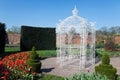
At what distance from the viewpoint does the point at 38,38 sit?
20188 millimetres

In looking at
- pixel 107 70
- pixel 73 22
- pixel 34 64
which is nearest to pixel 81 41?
pixel 73 22

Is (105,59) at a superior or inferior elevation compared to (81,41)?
inferior

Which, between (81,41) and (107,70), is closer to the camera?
(107,70)

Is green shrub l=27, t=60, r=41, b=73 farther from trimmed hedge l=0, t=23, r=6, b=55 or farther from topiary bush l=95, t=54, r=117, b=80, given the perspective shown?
trimmed hedge l=0, t=23, r=6, b=55

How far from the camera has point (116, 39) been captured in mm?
25188

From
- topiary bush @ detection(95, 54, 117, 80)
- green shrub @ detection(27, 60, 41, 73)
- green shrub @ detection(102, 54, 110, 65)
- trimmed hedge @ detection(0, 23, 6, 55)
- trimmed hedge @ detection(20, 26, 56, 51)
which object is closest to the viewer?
topiary bush @ detection(95, 54, 117, 80)

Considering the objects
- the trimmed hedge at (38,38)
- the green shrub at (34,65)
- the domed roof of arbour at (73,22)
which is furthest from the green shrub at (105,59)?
the trimmed hedge at (38,38)

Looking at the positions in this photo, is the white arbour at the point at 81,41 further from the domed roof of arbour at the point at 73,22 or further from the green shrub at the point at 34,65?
the green shrub at the point at 34,65

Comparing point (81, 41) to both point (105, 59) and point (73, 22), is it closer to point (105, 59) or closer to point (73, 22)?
point (73, 22)

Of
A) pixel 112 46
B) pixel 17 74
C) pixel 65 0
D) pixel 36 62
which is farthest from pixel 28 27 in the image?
pixel 17 74

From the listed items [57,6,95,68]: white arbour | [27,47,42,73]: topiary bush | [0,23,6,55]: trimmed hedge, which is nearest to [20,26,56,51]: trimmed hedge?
[0,23,6,55]: trimmed hedge

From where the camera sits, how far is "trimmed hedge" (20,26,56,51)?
1933 centimetres

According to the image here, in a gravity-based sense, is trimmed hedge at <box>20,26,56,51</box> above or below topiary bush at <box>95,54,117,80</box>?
above

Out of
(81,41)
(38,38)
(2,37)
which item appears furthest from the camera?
(38,38)
